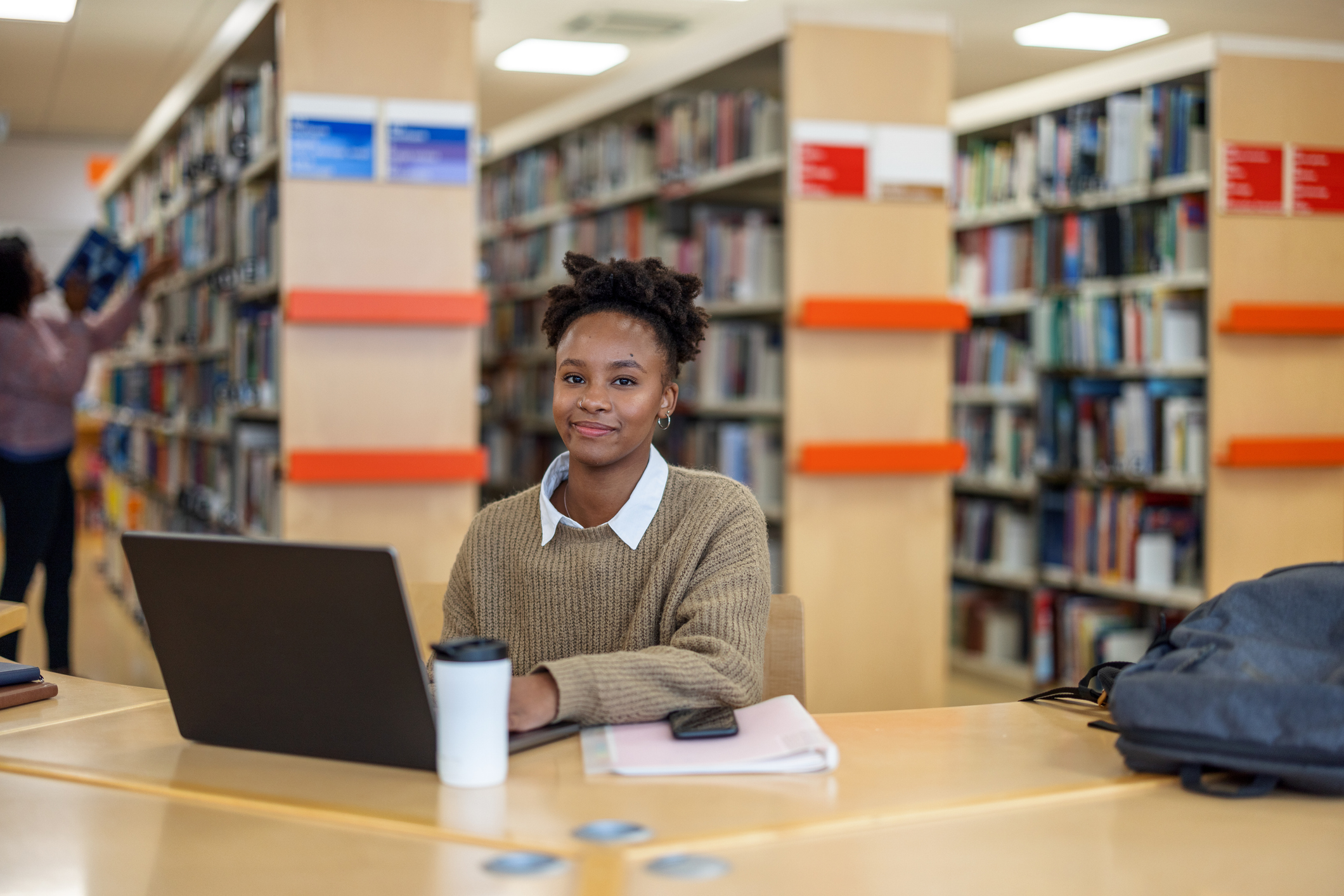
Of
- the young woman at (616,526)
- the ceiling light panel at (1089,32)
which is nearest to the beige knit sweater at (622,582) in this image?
the young woman at (616,526)

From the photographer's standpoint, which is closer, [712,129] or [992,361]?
[712,129]

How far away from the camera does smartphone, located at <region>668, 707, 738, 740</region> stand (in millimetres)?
1310

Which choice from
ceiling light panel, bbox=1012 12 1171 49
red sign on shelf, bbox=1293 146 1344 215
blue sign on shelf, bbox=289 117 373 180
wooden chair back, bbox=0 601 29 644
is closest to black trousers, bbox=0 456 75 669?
blue sign on shelf, bbox=289 117 373 180

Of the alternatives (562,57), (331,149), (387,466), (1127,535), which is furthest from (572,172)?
(1127,535)

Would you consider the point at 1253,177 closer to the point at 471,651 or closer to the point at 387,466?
the point at 387,466

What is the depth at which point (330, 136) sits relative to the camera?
135 inches

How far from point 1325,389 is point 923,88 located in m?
1.55

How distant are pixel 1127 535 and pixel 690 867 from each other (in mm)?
3714

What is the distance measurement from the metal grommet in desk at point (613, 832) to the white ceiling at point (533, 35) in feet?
12.4

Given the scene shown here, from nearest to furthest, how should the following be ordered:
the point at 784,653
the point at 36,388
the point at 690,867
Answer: the point at 690,867
the point at 784,653
the point at 36,388

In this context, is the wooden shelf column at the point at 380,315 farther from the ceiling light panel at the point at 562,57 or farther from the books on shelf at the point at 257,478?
the ceiling light panel at the point at 562,57

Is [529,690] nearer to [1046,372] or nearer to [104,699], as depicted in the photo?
[104,699]

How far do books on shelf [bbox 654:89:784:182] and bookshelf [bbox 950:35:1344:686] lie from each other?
3.84ft

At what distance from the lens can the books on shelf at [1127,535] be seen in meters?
4.25
